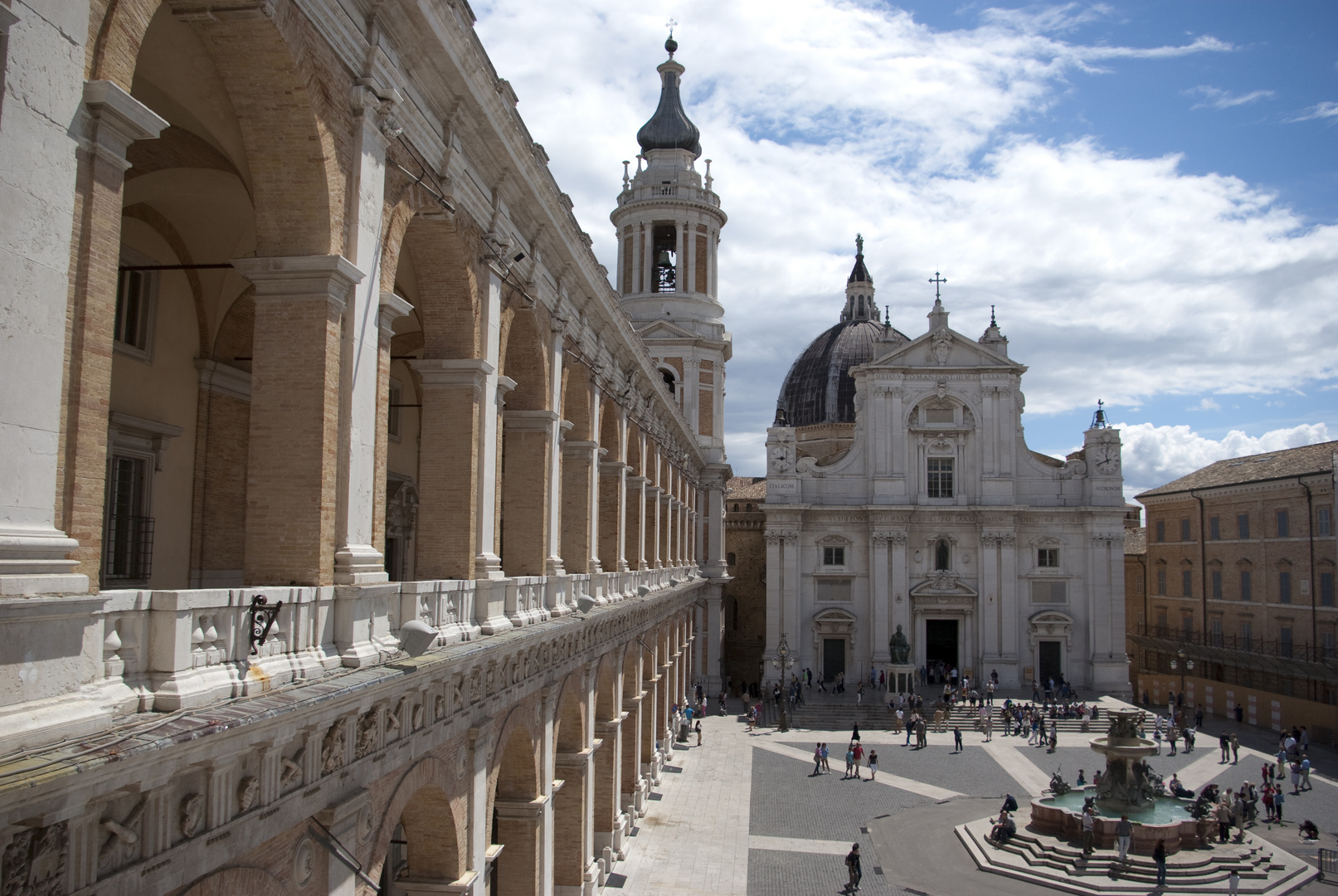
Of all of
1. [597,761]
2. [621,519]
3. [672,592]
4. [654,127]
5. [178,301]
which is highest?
[654,127]

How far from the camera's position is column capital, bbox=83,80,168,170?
5508mm

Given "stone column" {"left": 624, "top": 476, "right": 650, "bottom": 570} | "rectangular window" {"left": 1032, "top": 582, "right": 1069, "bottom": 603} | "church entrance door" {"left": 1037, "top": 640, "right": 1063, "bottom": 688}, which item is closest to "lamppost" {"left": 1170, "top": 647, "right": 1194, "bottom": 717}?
"church entrance door" {"left": 1037, "top": 640, "right": 1063, "bottom": 688}

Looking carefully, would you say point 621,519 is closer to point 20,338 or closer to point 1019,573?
point 20,338

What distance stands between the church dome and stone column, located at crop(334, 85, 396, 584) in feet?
196

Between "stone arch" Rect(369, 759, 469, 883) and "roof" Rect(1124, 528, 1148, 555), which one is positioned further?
"roof" Rect(1124, 528, 1148, 555)

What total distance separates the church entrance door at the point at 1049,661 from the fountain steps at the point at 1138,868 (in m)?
24.2

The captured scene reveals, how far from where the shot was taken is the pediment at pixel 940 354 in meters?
49.4

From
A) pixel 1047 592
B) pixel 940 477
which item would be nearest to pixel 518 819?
pixel 940 477

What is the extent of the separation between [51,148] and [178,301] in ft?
26.6

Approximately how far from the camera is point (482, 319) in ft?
40.7

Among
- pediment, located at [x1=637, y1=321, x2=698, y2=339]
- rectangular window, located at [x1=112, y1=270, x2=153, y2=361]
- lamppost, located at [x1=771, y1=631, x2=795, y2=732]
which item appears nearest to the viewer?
rectangular window, located at [x1=112, y1=270, x2=153, y2=361]

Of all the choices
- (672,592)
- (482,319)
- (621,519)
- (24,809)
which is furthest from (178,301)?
(672,592)

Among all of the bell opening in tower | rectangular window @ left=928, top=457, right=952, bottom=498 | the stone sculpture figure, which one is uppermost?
the bell opening in tower

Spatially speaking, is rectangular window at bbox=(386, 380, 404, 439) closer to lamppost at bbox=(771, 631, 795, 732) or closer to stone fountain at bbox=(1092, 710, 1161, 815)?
stone fountain at bbox=(1092, 710, 1161, 815)
